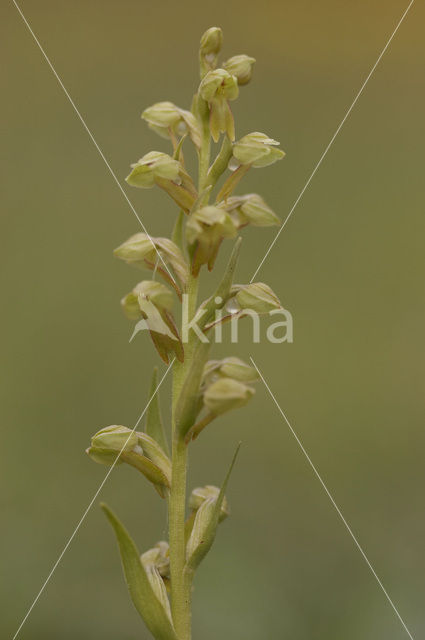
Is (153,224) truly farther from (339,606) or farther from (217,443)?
(339,606)

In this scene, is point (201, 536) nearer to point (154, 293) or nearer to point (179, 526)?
point (179, 526)

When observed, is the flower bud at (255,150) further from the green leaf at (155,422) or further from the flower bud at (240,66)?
the green leaf at (155,422)

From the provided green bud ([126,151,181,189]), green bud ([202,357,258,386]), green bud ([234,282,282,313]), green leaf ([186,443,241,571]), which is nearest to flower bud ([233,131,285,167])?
green bud ([126,151,181,189])

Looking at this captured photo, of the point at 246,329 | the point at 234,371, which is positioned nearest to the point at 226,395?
the point at 234,371

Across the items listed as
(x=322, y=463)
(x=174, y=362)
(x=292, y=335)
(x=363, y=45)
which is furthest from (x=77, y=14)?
(x=174, y=362)

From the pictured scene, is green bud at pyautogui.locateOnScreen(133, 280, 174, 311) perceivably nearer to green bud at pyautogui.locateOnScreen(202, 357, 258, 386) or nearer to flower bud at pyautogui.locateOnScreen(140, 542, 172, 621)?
green bud at pyautogui.locateOnScreen(202, 357, 258, 386)

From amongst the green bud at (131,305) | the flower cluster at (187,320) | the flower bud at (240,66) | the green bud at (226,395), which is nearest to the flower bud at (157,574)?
the flower cluster at (187,320)
